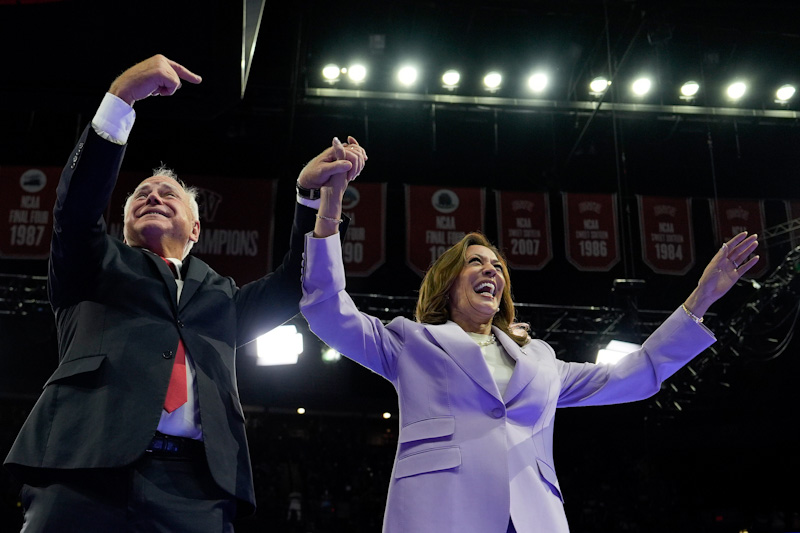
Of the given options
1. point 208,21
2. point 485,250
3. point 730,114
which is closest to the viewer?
point 485,250

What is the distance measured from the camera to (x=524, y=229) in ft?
29.6

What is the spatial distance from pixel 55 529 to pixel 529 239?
7.75 metres

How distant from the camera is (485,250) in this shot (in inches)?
101

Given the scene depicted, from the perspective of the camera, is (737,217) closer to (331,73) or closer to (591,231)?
(591,231)

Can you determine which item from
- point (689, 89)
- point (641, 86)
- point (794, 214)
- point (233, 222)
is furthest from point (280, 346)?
point (794, 214)

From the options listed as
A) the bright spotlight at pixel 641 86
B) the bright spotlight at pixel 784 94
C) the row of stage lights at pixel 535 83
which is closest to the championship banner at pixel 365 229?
the row of stage lights at pixel 535 83

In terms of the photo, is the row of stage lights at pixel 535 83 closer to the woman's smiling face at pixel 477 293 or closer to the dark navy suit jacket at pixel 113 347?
the woman's smiling face at pixel 477 293

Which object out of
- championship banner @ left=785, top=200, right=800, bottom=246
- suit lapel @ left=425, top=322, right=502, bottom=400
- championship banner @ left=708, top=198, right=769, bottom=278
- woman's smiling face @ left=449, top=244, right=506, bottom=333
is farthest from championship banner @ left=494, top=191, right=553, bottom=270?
suit lapel @ left=425, top=322, right=502, bottom=400

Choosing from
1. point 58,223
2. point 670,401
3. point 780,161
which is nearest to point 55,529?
point 58,223

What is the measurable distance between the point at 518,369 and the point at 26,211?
750 centimetres

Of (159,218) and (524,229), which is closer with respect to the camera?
(159,218)

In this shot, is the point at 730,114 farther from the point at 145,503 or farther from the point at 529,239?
the point at 145,503

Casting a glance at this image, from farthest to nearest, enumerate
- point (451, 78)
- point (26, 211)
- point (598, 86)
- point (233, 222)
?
point (598, 86) → point (451, 78) → point (233, 222) → point (26, 211)

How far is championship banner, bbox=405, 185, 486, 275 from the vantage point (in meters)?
8.77
